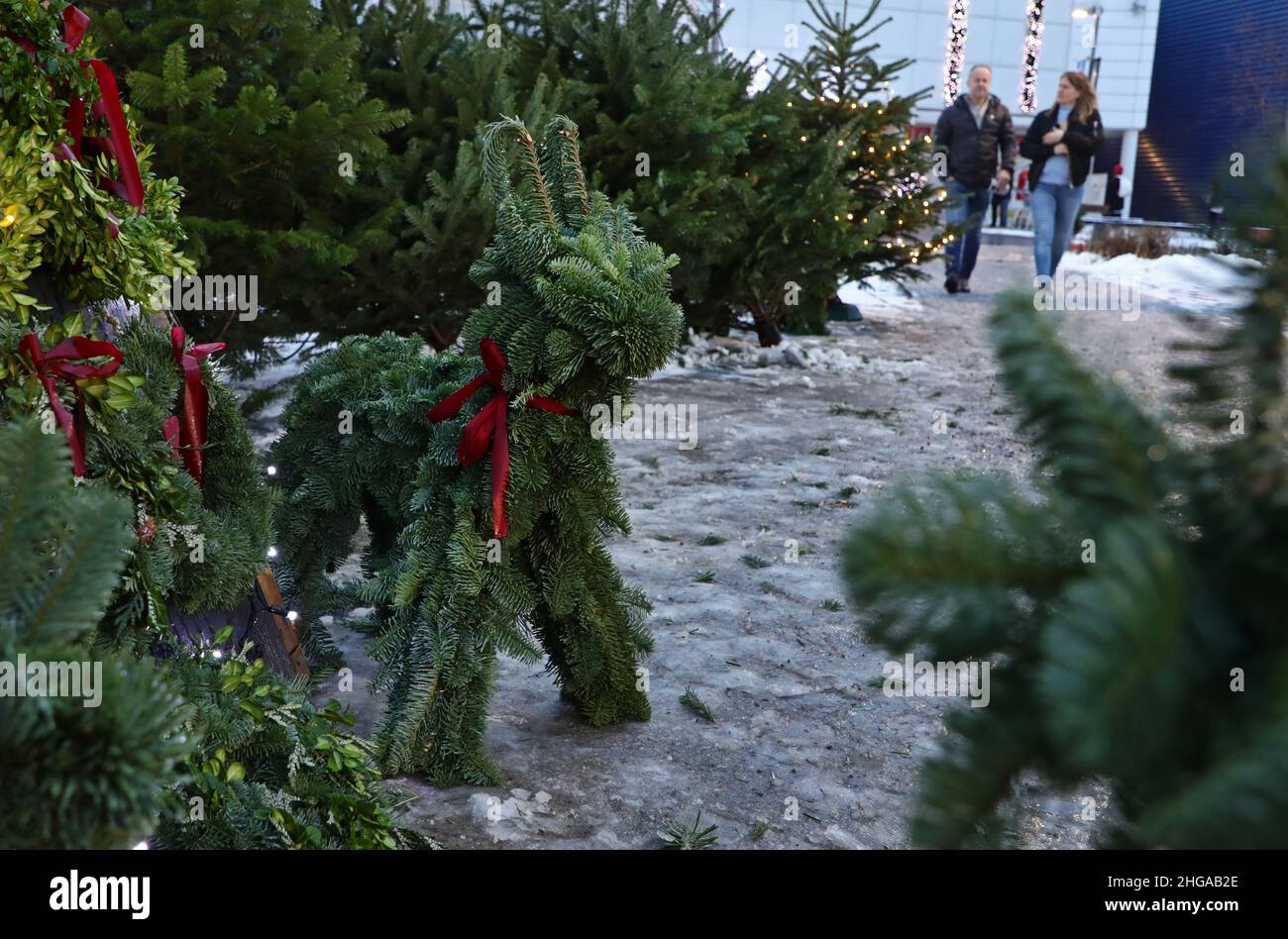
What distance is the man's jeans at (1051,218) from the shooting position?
11156 millimetres

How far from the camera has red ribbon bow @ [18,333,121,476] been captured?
1.88 metres

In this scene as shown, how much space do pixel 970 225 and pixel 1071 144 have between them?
4.09 feet

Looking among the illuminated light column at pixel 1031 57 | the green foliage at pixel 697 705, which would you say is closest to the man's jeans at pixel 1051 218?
the green foliage at pixel 697 705

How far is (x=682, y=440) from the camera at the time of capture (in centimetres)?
699

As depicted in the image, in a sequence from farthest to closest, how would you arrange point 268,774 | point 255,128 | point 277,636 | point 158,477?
point 255,128, point 277,636, point 158,477, point 268,774

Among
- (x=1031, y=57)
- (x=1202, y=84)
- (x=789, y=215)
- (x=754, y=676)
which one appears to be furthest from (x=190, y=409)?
(x=1031, y=57)

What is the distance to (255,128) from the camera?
457 cm

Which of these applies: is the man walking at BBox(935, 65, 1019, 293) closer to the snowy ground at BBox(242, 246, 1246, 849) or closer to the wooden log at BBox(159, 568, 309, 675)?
the snowy ground at BBox(242, 246, 1246, 849)

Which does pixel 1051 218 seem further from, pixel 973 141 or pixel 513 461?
pixel 513 461

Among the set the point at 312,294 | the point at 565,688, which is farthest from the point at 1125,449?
the point at 312,294

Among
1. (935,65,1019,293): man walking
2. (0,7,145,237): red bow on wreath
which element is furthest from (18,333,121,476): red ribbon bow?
(935,65,1019,293): man walking

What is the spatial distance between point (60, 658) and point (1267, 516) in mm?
786

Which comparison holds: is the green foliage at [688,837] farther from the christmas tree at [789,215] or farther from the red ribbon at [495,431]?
the christmas tree at [789,215]

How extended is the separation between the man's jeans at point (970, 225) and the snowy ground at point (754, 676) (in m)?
4.77
